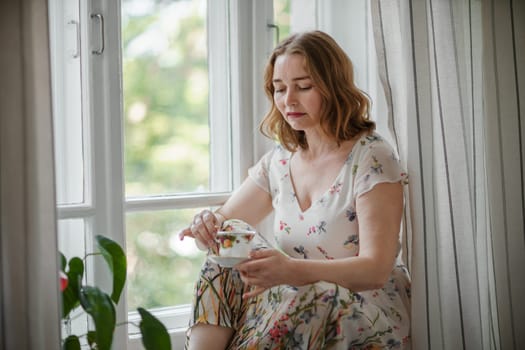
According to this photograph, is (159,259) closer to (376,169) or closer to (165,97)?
(165,97)

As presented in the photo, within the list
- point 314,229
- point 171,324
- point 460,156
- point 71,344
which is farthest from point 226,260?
point 460,156

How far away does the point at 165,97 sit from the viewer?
7.34 ft

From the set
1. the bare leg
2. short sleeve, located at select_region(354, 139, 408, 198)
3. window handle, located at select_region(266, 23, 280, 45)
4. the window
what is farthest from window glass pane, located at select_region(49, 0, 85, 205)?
short sleeve, located at select_region(354, 139, 408, 198)

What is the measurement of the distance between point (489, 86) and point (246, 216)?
0.89 metres

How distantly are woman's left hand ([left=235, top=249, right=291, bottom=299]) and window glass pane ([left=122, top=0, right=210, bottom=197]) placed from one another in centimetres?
66

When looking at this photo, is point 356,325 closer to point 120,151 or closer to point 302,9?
point 120,151

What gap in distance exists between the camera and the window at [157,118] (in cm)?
200

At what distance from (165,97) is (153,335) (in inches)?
40.8

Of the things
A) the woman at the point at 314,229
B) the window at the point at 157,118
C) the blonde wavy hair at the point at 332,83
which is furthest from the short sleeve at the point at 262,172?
the blonde wavy hair at the point at 332,83

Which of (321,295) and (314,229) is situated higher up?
(314,229)

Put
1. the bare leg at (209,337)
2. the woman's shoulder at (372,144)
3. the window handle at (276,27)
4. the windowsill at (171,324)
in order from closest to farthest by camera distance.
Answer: the bare leg at (209,337)
the woman's shoulder at (372,144)
the windowsill at (171,324)
the window handle at (276,27)

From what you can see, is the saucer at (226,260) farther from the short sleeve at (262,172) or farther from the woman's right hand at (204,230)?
the short sleeve at (262,172)

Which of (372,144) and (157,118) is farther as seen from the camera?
(157,118)

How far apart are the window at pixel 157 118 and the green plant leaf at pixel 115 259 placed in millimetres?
468
